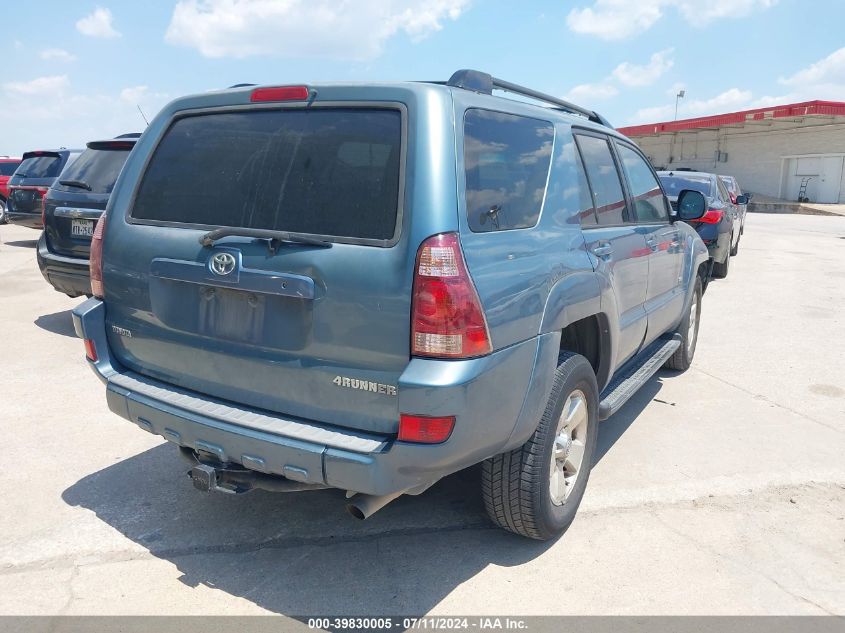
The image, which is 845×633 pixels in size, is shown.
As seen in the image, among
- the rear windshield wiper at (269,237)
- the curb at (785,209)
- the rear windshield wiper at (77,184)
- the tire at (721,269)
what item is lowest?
the curb at (785,209)

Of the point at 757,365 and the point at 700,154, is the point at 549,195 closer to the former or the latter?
the point at 757,365

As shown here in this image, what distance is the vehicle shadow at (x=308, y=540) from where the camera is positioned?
9.84ft

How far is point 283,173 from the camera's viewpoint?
2885mm

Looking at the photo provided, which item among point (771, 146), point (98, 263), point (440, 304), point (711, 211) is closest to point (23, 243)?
point (711, 211)

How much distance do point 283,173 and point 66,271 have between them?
470cm

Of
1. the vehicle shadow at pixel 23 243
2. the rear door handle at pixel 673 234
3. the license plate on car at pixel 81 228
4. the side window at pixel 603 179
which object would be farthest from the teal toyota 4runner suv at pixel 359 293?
the vehicle shadow at pixel 23 243

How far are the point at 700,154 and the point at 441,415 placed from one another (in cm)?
4883

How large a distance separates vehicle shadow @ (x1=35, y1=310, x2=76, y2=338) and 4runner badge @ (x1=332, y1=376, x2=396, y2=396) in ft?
17.8

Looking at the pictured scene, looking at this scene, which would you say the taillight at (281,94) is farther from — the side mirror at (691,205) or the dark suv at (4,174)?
the dark suv at (4,174)

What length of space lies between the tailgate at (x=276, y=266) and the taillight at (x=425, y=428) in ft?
0.27

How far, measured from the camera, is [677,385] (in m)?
5.97

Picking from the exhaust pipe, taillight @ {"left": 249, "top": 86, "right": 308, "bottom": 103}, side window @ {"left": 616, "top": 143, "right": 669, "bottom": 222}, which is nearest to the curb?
side window @ {"left": 616, "top": 143, "right": 669, "bottom": 222}

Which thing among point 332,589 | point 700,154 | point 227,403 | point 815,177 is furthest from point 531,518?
point 700,154

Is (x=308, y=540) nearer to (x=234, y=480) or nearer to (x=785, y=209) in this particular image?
(x=234, y=480)
